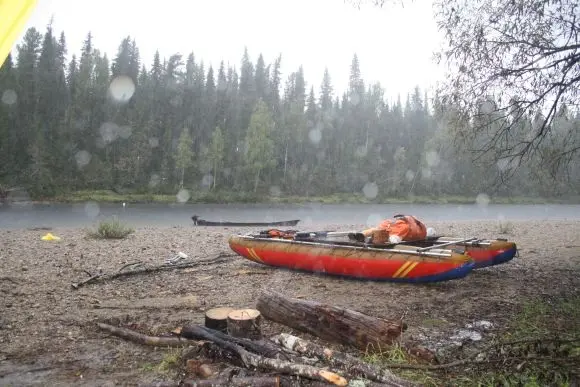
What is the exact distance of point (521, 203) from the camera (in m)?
60.5

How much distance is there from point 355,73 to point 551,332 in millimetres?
87800

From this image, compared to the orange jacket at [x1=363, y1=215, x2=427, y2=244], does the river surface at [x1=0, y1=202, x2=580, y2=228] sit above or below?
below

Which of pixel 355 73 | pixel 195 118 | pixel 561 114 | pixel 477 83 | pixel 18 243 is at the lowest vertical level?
pixel 18 243

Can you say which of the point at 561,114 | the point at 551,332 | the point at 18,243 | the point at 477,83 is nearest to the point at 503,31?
the point at 477,83

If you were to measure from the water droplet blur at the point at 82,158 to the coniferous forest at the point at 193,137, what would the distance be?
233mm

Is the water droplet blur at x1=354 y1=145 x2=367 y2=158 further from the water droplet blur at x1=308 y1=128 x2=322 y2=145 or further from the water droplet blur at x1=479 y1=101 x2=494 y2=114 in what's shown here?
the water droplet blur at x1=479 y1=101 x2=494 y2=114

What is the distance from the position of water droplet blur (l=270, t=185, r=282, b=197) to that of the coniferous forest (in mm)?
507

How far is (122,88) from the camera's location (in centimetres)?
6256

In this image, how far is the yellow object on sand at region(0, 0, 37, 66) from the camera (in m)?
2.44

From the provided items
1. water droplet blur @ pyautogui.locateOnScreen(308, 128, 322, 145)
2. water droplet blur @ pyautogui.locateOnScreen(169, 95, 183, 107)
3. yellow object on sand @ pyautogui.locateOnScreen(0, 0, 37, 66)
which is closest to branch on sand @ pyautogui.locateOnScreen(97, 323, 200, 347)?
yellow object on sand @ pyautogui.locateOnScreen(0, 0, 37, 66)

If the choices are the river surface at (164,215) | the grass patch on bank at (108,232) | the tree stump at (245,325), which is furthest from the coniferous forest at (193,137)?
the tree stump at (245,325)

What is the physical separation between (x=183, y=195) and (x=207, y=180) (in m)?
7.23

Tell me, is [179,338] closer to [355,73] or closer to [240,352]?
[240,352]

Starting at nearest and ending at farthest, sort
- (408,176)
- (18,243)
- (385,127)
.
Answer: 1. (18,243)
2. (408,176)
3. (385,127)
